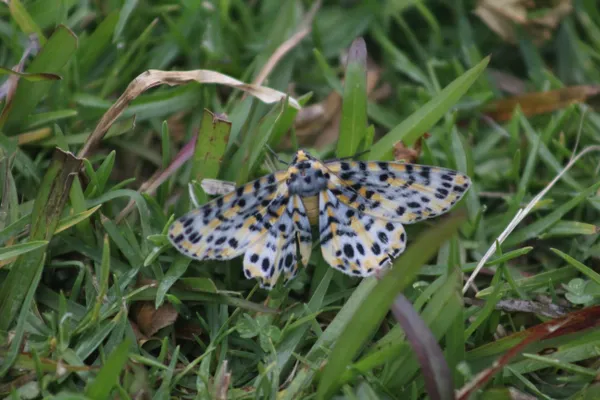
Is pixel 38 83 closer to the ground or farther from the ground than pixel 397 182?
farther from the ground

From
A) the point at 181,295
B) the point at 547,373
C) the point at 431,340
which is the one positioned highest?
the point at 431,340

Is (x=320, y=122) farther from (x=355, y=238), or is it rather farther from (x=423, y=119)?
(x=355, y=238)

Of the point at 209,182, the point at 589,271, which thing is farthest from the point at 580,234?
the point at 209,182

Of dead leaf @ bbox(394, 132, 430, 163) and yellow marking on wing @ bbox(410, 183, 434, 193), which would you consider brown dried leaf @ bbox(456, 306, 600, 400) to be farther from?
dead leaf @ bbox(394, 132, 430, 163)

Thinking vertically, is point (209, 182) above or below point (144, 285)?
above

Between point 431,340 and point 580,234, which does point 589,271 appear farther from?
point 431,340

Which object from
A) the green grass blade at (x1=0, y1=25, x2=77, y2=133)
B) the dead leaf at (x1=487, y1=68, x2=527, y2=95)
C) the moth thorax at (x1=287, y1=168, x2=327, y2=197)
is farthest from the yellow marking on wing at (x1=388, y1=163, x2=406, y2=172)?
the green grass blade at (x1=0, y1=25, x2=77, y2=133)

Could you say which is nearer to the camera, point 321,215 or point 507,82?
point 321,215

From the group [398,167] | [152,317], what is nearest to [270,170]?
[398,167]
